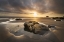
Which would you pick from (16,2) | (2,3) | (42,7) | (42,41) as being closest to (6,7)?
(2,3)

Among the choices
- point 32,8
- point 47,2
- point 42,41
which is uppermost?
point 47,2

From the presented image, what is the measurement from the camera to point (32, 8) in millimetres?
10906

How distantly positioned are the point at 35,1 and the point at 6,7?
430cm

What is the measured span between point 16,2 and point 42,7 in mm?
3966

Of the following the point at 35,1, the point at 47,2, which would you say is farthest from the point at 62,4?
the point at 35,1

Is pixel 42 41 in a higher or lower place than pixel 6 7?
lower

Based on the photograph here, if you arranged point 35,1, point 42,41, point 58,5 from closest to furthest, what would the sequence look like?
point 42,41 < point 35,1 < point 58,5

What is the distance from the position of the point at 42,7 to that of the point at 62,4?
3.04 m

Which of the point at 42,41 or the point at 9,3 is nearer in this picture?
the point at 42,41

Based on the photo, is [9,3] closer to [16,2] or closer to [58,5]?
[16,2]

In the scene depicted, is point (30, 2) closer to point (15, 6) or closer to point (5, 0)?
point (15, 6)

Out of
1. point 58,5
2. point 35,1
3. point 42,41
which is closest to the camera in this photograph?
point 42,41

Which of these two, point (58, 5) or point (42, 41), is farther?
point (58, 5)

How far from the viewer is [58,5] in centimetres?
1072
